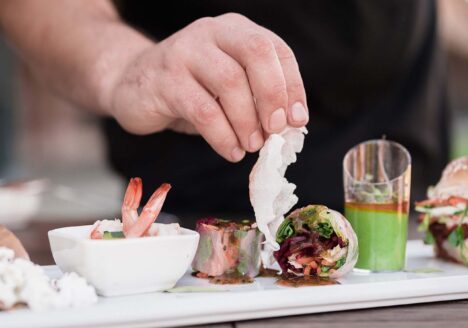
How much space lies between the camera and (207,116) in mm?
1179

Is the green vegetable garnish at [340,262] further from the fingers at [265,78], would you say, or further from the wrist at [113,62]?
the wrist at [113,62]

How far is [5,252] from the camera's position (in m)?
0.91

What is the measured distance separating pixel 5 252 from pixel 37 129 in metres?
6.20

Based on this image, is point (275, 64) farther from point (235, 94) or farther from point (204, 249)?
point (204, 249)

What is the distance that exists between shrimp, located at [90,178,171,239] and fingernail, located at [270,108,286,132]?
0.20 m

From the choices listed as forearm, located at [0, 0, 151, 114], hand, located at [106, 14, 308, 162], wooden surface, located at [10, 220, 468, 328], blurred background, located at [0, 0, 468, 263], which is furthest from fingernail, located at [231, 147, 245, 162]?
blurred background, located at [0, 0, 468, 263]

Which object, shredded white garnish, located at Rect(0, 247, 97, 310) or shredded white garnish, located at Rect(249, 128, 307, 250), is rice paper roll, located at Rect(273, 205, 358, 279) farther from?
shredded white garnish, located at Rect(0, 247, 97, 310)

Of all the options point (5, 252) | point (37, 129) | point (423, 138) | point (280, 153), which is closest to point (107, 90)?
point (280, 153)

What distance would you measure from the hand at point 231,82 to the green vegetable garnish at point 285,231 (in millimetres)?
146

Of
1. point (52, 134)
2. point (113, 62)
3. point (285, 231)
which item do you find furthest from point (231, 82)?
point (52, 134)

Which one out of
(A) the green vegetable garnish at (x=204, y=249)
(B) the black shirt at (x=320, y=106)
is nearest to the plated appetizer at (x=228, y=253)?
(A) the green vegetable garnish at (x=204, y=249)

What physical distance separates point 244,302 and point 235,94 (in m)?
0.40

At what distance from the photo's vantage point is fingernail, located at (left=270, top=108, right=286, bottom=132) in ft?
3.65

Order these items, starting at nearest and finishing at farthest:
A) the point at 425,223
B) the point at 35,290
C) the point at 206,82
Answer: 1. the point at 35,290
2. the point at 206,82
3. the point at 425,223
